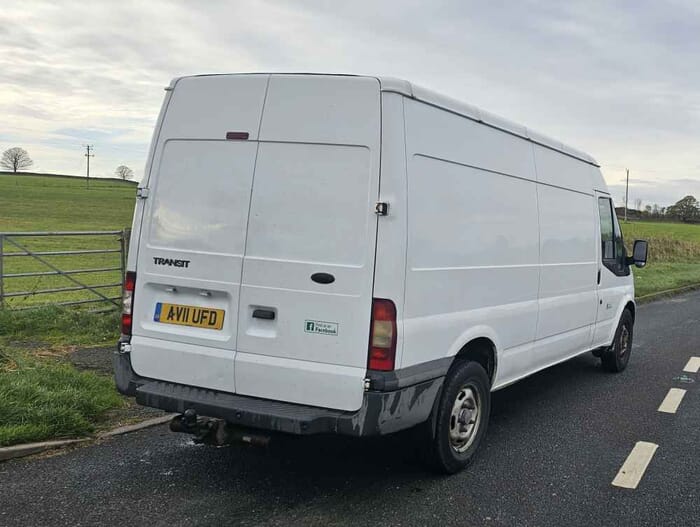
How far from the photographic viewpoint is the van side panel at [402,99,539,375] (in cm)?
415

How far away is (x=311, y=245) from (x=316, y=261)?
0.10 meters

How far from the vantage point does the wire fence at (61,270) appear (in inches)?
388

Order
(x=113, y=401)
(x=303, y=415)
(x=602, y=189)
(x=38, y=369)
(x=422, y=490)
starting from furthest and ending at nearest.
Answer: (x=602, y=189) → (x=38, y=369) → (x=113, y=401) → (x=422, y=490) → (x=303, y=415)

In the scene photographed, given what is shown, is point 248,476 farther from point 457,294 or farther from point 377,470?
point 457,294

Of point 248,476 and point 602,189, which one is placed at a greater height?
point 602,189

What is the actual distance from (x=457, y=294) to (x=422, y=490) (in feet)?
4.21

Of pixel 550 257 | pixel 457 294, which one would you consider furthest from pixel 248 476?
pixel 550 257

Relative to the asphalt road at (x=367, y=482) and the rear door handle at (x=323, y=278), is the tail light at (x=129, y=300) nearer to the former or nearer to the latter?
the asphalt road at (x=367, y=482)

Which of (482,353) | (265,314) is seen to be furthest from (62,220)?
(265,314)

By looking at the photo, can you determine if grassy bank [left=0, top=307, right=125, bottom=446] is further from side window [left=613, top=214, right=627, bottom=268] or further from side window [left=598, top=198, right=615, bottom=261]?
side window [left=613, top=214, right=627, bottom=268]

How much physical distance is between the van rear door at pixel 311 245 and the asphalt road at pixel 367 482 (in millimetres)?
690

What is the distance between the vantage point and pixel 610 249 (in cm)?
748

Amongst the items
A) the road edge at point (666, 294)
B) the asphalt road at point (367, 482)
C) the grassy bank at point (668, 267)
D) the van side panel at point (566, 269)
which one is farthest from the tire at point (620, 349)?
the grassy bank at point (668, 267)

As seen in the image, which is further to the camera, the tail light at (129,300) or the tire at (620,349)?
the tire at (620,349)
